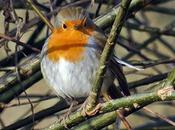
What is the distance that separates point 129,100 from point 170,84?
0.65 feet

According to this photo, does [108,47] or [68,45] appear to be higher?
[108,47]

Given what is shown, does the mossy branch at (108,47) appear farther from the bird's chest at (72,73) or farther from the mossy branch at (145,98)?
the bird's chest at (72,73)

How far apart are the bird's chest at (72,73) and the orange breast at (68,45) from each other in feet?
0.08

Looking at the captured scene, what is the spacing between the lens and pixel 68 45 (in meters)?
3.89

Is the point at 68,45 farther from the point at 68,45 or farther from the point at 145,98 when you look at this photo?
the point at 145,98

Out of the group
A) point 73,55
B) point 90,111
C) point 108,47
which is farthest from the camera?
point 73,55

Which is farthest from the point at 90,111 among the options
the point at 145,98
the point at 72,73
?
the point at 72,73

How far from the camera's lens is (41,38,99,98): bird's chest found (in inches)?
A: 151

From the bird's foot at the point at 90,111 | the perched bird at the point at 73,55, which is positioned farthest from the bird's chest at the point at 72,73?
the bird's foot at the point at 90,111

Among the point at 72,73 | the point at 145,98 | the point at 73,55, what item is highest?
the point at 145,98

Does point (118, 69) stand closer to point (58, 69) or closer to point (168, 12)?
point (58, 69)

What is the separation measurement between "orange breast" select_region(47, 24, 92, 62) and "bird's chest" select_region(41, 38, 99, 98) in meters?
0.03

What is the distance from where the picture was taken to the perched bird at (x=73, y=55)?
384 cm

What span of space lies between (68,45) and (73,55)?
0.09 meters
